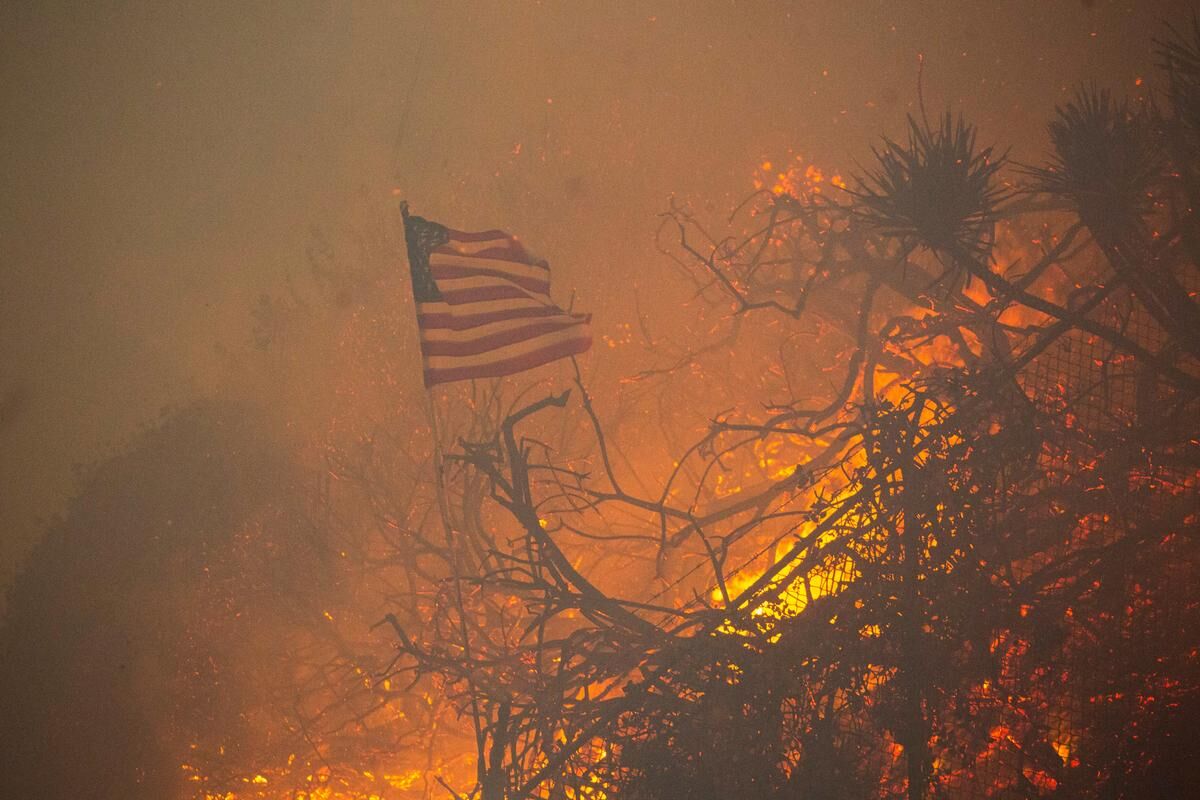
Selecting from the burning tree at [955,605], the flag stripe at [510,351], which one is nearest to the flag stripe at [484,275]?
the flag stripe at [510,351]

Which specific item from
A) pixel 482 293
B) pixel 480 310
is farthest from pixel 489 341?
pixel 482 293

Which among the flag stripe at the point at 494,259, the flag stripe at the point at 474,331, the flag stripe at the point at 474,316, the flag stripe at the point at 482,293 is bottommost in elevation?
the flag stripe at the point at 474,331

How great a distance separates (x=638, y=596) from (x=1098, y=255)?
1234cm

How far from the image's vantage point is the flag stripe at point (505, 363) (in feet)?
23.8

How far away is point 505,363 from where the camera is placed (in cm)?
731

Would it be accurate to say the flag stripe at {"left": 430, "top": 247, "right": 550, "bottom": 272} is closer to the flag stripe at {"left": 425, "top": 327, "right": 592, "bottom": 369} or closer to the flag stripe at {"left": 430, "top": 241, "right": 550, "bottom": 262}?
the flag stripe at {"left": 430, "top": 241, "right": 550, "bottom": 262}

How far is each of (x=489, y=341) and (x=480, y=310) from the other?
27 cm

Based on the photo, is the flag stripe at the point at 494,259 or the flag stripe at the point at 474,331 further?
the flag stripe at the point at 494,259

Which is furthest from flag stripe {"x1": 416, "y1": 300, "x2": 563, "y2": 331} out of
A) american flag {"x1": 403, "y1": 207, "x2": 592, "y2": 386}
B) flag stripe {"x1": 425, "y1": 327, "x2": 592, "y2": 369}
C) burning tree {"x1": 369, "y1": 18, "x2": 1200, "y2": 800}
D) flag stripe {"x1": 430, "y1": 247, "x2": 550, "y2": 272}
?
burning tree {"x1": 369, "y1": 18, "x2": 1200, "y2": 800}

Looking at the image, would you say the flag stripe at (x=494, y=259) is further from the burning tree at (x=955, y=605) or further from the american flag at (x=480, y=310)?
the burning tree at (x=955, y=605)

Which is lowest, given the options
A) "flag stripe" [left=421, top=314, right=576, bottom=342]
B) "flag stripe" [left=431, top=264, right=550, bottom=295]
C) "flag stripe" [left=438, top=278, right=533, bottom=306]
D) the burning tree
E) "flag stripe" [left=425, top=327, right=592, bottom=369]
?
the burning tree

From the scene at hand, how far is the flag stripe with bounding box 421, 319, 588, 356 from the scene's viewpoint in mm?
7316

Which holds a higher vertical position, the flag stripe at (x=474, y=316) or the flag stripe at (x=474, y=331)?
the flag stripe at (x=474, y=316)

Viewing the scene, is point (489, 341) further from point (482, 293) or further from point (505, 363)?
point (482, 293)
